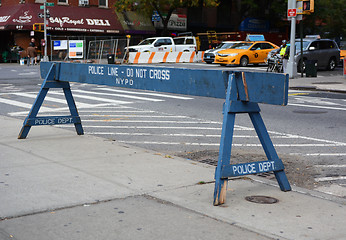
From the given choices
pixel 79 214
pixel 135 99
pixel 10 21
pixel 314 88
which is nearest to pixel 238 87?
pixel 79 214

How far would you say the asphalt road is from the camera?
24.9 ft

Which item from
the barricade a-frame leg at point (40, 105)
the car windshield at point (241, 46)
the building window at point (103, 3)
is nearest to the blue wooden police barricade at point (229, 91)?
the barricade a-frame leg at point (40, 105)

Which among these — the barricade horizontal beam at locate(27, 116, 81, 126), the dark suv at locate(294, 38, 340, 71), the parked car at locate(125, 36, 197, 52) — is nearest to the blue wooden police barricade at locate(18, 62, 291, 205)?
the barricade horizontal beam at locate(27, 116, 81, 126)

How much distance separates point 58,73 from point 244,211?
474 cm

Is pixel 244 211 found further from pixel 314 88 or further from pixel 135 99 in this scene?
pixel 314 88

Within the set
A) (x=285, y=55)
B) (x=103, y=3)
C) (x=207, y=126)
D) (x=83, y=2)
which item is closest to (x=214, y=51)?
(x=285, y=55)

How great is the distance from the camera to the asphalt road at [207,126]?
7.59 m

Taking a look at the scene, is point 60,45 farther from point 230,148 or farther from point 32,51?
point 230,148

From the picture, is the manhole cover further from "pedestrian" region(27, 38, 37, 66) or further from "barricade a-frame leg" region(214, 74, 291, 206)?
"pedestrian" region(27, 38, 37, 66)

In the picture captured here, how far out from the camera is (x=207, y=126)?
1077cm

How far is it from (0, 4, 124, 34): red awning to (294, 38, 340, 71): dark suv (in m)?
20.4

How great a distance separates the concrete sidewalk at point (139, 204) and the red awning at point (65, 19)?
35120 millimetres

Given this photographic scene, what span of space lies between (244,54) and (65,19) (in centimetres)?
1705

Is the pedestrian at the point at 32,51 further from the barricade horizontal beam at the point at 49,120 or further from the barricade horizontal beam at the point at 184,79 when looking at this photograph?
the barricade horizontal beam at the point at 184,79
